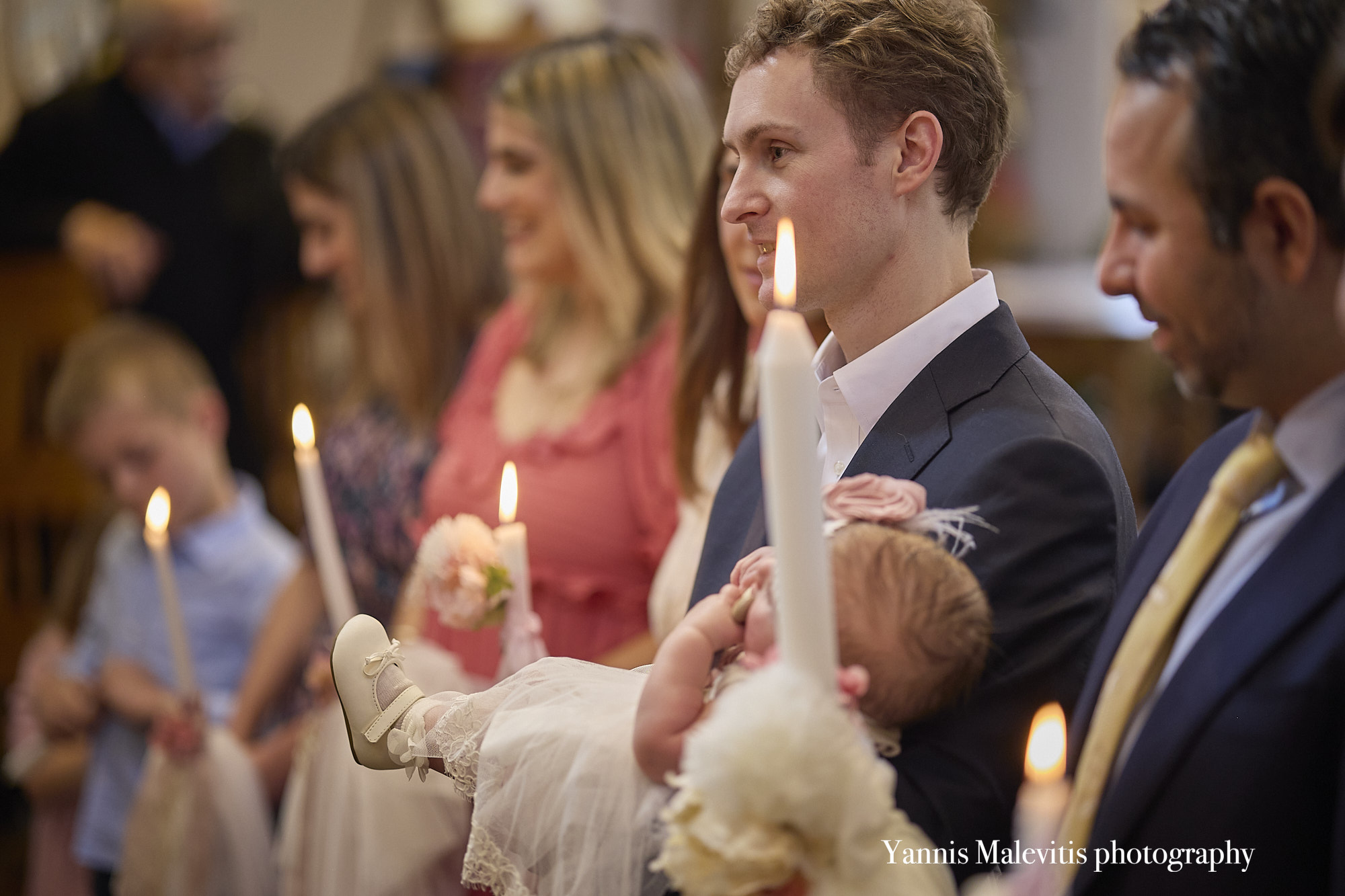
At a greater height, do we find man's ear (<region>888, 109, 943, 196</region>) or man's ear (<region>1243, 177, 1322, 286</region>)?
man's ear (<region>888, 109, 943, 196</region>)

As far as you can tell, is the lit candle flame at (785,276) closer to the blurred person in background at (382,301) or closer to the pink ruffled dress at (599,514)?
the pink ruffled dress at (599,514)

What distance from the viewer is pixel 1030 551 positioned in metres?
1.10

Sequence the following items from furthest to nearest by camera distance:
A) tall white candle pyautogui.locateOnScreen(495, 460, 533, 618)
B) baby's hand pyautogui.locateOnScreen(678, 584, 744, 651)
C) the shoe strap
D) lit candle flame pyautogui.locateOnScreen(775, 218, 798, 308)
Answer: tall white candle pyautogui.locateOnScreen(495, 460, 533, 618) < the shoe strap < baby's hand pyautogui.locateOnScreen(678, 584, 744, 651) < lit candle flame pyautogui.locateOnScreen(775, 218, 798, 308)

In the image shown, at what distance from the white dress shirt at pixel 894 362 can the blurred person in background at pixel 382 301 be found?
Answer: 4.75 ft

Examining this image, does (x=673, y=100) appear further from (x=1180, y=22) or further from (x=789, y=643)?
(x=789, y=643)

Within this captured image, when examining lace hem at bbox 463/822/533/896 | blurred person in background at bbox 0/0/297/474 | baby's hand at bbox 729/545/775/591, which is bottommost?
lace hem at bbox 463/822/533/896

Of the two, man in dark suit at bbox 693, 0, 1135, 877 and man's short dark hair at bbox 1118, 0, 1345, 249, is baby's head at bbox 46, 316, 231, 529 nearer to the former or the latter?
man in dark suit at bbox 693, 0, 1135, 877

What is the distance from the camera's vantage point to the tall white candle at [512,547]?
148 cm

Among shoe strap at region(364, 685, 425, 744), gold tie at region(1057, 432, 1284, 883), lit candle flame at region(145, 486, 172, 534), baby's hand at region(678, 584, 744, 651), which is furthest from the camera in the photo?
lit candle flame at region(145, 486, 172, 534)

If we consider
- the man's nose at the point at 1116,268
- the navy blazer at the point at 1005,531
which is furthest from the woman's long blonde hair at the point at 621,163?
the man's nose at the point at 1116,268

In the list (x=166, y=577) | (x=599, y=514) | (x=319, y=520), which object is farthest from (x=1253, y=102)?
(x=166, y=577)

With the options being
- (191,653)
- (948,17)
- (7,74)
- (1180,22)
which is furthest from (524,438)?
(7,74)

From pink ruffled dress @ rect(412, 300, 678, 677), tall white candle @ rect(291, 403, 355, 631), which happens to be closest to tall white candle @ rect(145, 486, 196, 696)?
tall white candle @ rect(291, 403, 355, 631)

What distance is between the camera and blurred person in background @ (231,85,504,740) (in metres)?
2.67
